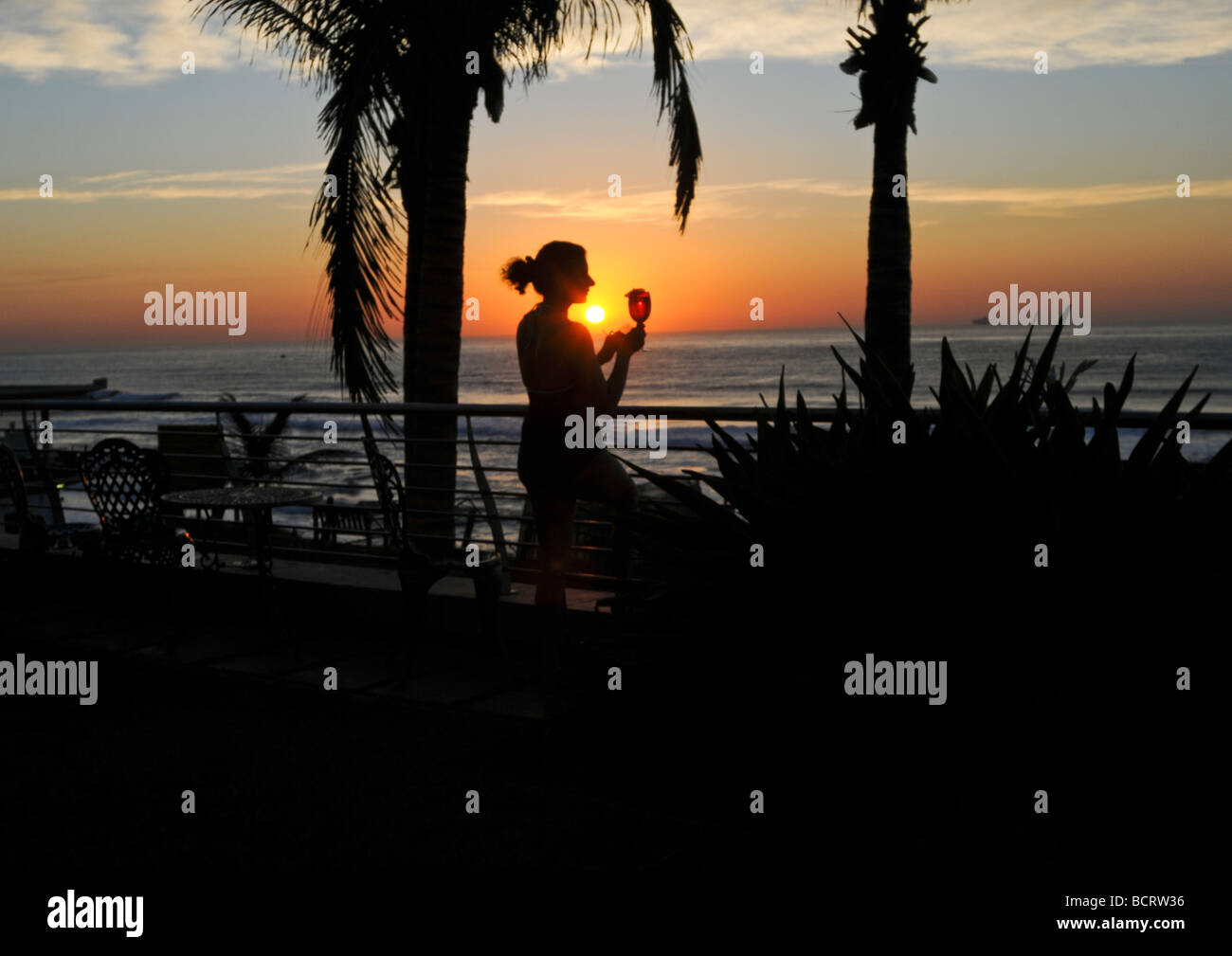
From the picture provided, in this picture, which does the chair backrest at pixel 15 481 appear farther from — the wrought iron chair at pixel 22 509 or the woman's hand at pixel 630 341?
the woman's hand at pixel 630 341

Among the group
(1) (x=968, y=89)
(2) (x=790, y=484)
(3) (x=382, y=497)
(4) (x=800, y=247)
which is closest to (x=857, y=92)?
(1) (x=968, y=89)

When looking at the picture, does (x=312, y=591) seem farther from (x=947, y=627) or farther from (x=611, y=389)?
(x=947, y=627)

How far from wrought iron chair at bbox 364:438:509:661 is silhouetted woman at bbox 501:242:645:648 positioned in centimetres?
102

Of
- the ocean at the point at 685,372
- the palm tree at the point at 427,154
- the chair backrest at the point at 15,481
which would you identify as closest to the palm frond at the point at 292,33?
the palm tree at the point at 427,154

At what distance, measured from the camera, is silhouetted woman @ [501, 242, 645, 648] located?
14.6ft

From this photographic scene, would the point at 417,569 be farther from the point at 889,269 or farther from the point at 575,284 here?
the point at 889,269

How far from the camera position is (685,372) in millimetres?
88062

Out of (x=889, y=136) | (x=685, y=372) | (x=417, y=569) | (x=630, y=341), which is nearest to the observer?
(x=630, y=341)

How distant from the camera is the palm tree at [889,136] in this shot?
11.2 meters

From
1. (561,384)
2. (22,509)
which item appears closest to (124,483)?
(22,509)

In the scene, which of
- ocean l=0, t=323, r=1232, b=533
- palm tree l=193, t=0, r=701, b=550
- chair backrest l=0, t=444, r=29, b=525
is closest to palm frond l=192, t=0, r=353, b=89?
palm tree l=193, t=0, r=701, b=550

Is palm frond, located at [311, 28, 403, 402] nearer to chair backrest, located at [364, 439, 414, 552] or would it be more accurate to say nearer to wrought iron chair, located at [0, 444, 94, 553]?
wrought iron chair, located at [0, 444, 94, 553]

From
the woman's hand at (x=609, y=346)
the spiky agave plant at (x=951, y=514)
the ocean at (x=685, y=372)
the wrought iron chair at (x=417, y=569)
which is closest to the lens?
the spiky agave plant at (x=951, y=514)

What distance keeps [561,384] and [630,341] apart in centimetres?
34
